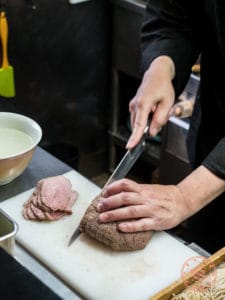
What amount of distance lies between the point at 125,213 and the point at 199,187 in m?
0.15

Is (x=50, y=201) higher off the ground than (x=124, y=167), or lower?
lower

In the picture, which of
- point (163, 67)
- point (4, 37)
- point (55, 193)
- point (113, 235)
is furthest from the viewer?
point (4, 37)


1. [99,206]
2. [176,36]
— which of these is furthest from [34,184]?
[176,36]

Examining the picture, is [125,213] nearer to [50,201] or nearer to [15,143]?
[50,201]

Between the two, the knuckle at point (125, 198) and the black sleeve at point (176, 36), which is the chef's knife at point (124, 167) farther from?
the black sleeve at point (176, 36)

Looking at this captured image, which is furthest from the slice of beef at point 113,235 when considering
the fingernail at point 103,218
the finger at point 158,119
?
the finger at point 158,119

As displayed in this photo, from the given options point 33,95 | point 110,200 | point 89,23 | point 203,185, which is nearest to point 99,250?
point 110,200

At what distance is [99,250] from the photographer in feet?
3.76

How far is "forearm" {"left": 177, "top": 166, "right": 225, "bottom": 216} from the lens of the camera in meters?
1.16

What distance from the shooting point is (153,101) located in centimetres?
128

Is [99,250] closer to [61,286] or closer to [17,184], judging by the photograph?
[61,286]

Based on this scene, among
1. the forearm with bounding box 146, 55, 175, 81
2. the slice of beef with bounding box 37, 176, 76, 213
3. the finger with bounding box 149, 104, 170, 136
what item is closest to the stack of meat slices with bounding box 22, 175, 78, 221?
the slice of beef with bounding box 37, 176, 76, 213

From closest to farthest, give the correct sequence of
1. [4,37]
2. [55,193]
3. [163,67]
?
[55,193], [163,67], [4,37]

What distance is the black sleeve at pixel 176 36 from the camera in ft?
4.60
